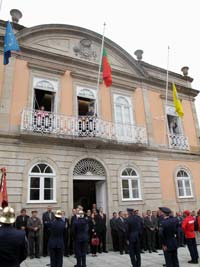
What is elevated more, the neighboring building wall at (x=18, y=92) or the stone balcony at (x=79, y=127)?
the neighboring building wall at (x=18, y=92)

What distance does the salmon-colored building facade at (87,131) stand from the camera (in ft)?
29.9

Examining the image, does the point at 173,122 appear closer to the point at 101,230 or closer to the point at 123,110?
the point at 123,110

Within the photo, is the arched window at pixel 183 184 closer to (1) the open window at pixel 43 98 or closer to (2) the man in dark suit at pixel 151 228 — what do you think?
(2) the man in dark suit at pixel 151 228

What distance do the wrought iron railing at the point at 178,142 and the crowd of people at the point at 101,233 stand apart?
4.40m

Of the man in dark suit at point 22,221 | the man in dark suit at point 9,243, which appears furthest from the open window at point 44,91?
the man in dark suit at point 9,243

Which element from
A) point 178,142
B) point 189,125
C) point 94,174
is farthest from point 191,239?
point 189,125

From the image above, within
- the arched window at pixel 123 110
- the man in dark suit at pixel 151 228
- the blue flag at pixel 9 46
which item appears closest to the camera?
the blue flag at pixel 9 46

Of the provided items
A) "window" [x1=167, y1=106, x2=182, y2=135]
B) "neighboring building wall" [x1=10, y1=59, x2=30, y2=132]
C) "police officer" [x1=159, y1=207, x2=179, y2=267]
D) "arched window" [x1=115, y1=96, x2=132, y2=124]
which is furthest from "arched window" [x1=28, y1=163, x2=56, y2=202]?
"window" [x1=167, y1=106, x2=182, y2=135]

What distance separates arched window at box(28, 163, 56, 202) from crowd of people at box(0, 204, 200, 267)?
0.71 m

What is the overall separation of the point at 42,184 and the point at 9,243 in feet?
20.1

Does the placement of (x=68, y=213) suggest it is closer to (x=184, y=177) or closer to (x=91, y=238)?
(x=91, y=238)

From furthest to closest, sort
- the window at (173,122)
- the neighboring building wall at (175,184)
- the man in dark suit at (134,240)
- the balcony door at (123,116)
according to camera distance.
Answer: the window at (173,122), the neighboring building wall at (175,184), the balcony door at (123,116), the man in dark suit at (134,240)

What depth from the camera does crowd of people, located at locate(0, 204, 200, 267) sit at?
5648mm

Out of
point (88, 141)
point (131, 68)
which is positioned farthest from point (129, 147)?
point (131, 68)
